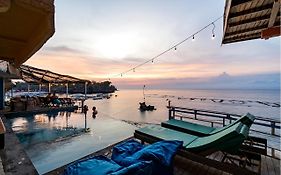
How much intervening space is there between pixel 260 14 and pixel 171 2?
14.2 ft

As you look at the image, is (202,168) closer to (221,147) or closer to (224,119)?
(221,147)

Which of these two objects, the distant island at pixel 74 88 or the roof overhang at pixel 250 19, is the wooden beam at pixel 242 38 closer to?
the roof overhang at pixel 250 19

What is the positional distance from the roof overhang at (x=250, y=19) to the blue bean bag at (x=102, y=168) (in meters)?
2.44

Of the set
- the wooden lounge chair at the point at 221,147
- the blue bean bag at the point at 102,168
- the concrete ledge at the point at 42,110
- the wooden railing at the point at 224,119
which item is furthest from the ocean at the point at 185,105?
the blue bean bag at the point at 102,168

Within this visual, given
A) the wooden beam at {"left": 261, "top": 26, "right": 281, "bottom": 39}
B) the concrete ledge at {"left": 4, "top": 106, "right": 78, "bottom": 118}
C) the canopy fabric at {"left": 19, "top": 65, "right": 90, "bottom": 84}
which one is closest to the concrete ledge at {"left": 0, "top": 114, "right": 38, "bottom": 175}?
the wooden beam at {"left": 261, "top": 26, "right": 281, "bottom": 39}

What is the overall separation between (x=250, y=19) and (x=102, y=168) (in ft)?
11.6

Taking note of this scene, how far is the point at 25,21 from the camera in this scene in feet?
4.64

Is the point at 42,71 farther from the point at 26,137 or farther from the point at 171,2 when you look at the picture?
the point at 171,2

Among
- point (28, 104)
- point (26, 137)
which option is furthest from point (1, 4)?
point (28, 104)

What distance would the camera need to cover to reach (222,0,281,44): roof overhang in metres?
2.62

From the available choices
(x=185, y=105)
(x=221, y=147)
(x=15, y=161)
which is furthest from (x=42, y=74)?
(x=185, y=105)

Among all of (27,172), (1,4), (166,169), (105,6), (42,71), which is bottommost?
(27,172)

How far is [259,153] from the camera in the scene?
9.39ft

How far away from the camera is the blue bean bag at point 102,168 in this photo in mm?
1554
